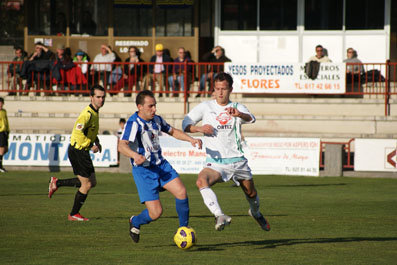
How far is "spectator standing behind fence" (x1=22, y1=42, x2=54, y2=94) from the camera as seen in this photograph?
2356 centimetres

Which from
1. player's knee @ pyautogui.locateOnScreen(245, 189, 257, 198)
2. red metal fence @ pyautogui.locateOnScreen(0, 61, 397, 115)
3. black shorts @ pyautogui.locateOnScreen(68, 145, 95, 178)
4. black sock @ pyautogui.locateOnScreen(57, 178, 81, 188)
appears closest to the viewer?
player's knee @ pyautogui.locateOnScreen(245, 189, 257, 198)

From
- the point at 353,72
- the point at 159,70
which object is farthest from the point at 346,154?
the point at 159,70

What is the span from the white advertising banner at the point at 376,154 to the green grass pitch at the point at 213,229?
2753 mm

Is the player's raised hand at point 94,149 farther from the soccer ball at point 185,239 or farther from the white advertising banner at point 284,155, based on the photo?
the white advertising banner at point 284,155

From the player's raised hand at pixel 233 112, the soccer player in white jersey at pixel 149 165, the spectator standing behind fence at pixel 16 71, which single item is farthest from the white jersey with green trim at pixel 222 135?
the spectator standing behind fence at pixel 16 71

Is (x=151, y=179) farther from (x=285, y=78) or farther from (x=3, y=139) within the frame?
(x=285, y=78)

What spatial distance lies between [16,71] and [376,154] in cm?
1189


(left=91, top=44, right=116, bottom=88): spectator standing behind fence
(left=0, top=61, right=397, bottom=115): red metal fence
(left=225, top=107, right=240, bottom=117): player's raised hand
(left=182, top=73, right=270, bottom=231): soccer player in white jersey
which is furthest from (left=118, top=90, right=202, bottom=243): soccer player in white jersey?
(left=91, top=44, right=116, bottom=88): spectator standing behind fence

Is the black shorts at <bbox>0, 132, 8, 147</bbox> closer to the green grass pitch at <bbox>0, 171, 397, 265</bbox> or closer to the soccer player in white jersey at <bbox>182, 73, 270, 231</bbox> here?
the green grass pitch at <bbox>0, 171, 397, 265</bbox>

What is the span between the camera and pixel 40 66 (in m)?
23.5

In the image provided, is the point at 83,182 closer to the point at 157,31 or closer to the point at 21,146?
the point at 21,146

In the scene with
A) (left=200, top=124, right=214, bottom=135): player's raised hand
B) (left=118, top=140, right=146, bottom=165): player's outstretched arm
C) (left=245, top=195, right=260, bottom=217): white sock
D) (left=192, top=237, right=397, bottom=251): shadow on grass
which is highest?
(left=200, top=124, right=214, bottom=135): player's raised hand

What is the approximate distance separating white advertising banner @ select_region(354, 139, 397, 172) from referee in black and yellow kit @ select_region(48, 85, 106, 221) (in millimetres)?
10133

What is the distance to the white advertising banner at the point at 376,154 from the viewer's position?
19.9 m
